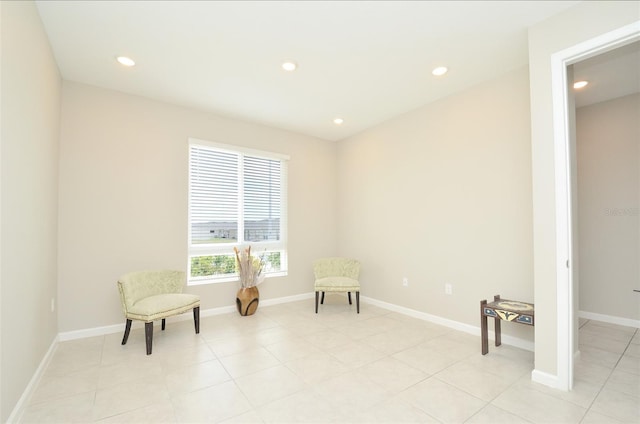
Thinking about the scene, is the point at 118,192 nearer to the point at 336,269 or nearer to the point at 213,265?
the point at 213,265

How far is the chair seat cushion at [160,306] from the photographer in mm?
2859

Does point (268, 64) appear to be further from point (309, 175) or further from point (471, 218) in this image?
point (471, 218)

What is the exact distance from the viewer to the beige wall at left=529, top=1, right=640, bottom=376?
2197 mm

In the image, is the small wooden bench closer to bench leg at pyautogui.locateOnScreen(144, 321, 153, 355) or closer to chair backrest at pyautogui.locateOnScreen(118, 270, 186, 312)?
bench leg at pyautogui.locateOnScreen(144, 321, 153, 355)

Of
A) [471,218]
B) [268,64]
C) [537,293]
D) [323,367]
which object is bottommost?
[323,367]

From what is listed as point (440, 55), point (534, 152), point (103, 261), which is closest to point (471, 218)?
point (534, 152)

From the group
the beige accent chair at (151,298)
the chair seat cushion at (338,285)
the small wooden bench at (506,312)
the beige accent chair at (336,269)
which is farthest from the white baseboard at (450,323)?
the beige accent chair at (151,298)

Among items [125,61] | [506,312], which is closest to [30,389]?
[125,61]

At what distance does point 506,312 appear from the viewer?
8.50 ft

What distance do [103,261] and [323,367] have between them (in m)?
2.73

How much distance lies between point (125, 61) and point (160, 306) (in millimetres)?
2414

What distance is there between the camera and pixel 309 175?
5121 mm

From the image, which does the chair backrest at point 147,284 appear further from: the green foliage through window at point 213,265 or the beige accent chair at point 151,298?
the green foliage through window at point 213,265

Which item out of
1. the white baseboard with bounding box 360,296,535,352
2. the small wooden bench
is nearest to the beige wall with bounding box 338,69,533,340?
the white baseboard with bounding box 360,296,535,352
